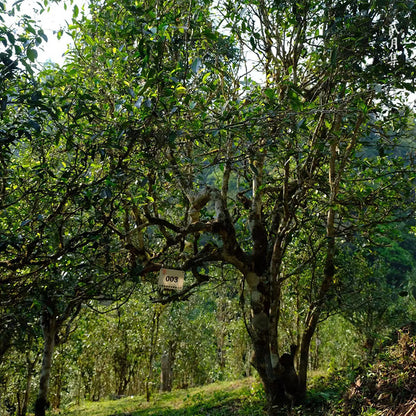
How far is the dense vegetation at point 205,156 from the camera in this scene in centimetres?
409

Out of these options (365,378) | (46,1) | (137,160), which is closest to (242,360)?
(365,378)

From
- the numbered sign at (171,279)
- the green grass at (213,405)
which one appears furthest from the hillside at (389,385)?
the numbered sign at (171,279)

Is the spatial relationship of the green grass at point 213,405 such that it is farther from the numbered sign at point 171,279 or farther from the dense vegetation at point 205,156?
the numbered sign at point 171,279

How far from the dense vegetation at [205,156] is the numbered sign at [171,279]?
33cm

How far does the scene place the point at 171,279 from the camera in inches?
203

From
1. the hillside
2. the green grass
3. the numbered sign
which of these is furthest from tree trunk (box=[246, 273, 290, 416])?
the numbered sign

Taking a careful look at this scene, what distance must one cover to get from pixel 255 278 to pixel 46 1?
15.5ft

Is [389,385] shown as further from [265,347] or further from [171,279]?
[171,279]

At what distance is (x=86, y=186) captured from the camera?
422cm

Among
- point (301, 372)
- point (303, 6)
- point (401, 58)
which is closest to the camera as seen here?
A: point (401, 58)

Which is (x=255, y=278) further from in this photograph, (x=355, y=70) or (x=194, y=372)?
(x=194, y=372)

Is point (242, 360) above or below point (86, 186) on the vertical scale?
below

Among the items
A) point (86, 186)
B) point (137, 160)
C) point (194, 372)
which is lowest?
point (194, 372)

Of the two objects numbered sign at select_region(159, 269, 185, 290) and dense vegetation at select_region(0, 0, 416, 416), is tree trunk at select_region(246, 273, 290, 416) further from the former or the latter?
numbered sign at select_region(159, 269, 185, 290)
